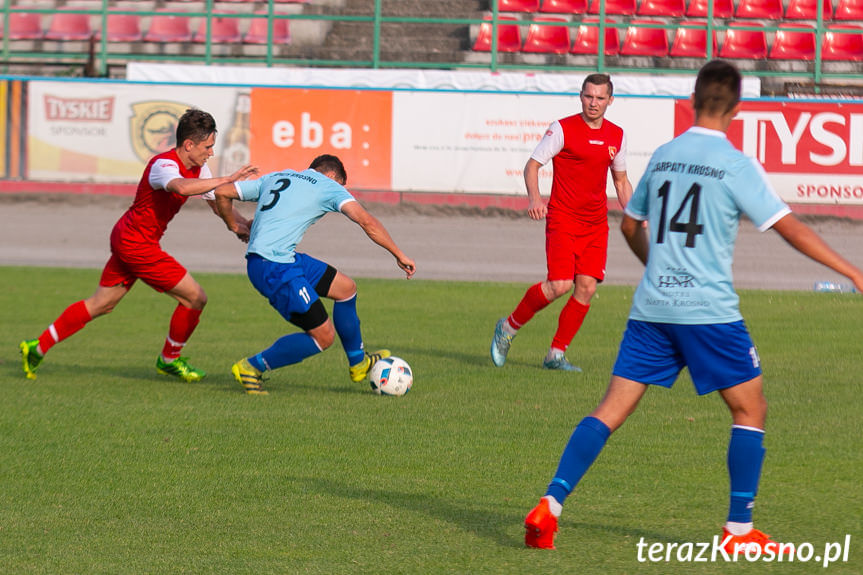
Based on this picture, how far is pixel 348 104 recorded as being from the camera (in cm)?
2225

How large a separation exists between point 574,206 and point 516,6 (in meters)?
19.8

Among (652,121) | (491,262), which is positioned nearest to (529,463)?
(491,262)

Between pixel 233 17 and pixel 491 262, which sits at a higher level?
pixel 233 17

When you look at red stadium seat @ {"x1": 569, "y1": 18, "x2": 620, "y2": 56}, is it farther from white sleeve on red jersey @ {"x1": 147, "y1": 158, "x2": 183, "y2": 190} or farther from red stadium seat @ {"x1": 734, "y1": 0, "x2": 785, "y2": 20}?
white sleeve on red jersey @ {"x1": 147, "y1": 158, "x2": 183, "y2": 190}

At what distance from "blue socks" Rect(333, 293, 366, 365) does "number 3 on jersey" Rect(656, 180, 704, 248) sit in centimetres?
388

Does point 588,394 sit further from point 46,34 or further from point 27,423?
point 46,34

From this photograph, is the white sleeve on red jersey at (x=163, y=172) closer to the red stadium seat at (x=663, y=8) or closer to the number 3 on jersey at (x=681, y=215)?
the number 3 on jersey at (x=681, y=215)

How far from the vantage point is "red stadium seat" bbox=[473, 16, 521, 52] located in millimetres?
27109

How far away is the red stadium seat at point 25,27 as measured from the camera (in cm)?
2886

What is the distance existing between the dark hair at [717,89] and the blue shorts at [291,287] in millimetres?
3844

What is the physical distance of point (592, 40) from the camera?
2719cm

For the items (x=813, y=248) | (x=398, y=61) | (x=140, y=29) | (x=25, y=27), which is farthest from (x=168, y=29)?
(x=813, y=248)

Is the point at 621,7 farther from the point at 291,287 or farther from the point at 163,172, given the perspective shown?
the point at 291,287

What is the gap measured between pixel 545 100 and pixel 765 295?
8.89 metres
